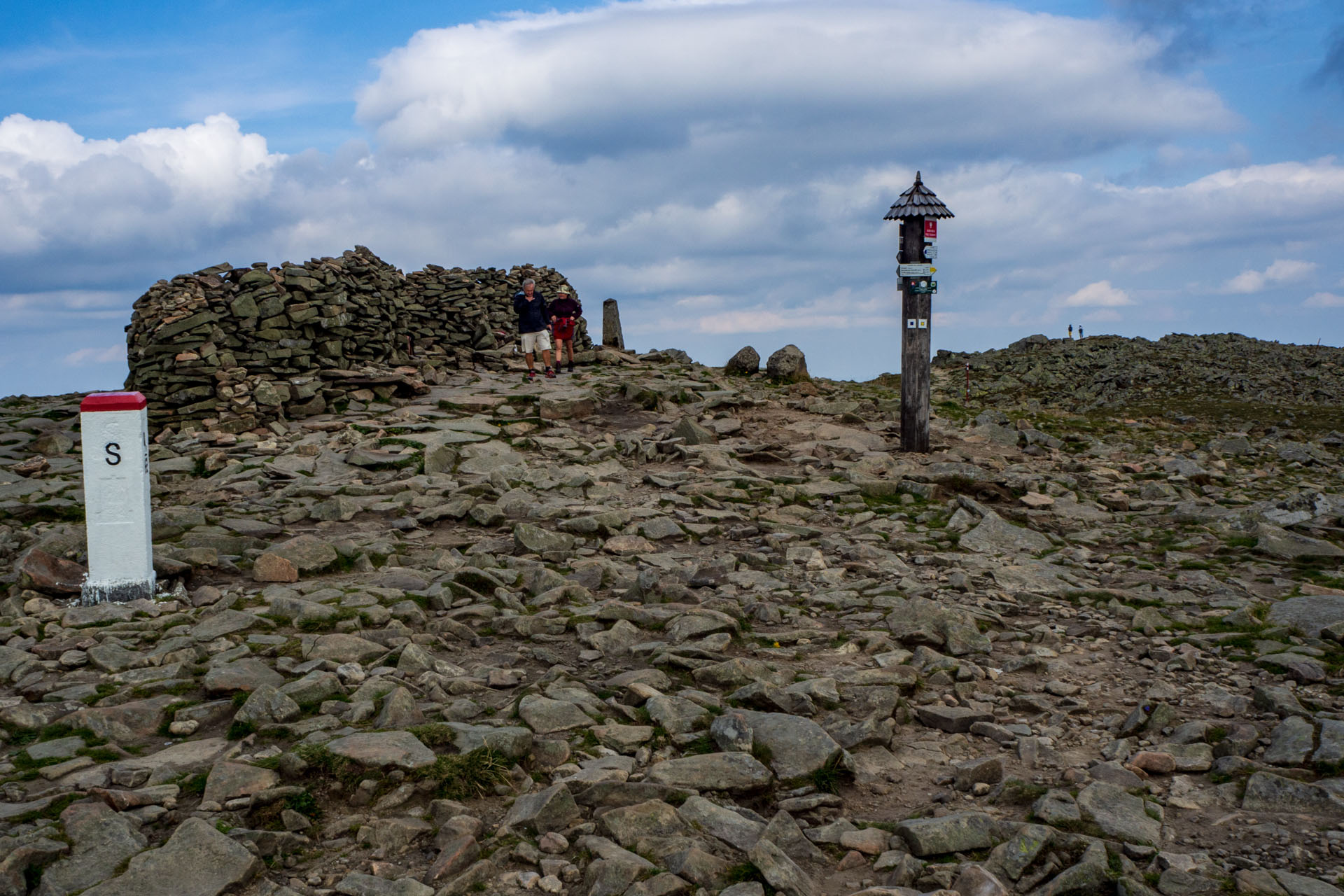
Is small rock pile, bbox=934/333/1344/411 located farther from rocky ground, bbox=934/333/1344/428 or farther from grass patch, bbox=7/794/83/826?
grass patch, bbox=7/794/83/826

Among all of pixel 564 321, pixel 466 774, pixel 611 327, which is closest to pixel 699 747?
pixel 466 774

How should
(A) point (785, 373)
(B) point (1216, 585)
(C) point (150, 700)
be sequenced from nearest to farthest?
(C) point (150, 700) → (B) point (1216, 585) → (A) point (785, 373)

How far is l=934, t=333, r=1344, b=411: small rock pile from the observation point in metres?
25.7

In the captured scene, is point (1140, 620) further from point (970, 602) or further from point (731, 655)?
point (731, 655)

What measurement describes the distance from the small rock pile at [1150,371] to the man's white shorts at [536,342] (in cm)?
1223

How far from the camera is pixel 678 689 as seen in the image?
6.02 m

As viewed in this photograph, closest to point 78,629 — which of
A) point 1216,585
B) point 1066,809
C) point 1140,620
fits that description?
point 1066,809

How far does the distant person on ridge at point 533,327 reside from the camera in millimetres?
20156

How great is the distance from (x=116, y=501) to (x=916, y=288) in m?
11.3

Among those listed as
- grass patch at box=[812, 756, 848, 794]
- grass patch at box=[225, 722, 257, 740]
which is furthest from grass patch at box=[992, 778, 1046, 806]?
grass patch at box=[225, 722, 257, 740]

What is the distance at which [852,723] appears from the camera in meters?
5.56

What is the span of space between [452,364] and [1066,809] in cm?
2047

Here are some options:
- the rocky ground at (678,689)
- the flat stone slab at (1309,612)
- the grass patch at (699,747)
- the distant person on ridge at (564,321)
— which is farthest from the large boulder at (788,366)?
the grass patch at (699,747)

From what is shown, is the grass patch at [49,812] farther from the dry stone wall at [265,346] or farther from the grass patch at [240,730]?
the dry stone wall at [265,346]
